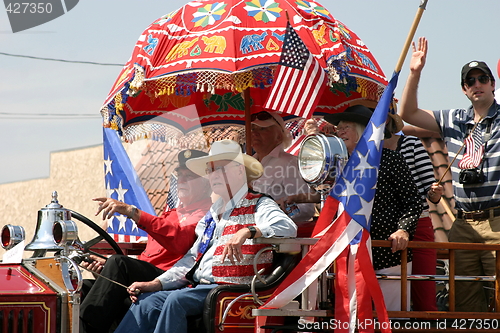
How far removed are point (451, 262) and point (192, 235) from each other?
1.79 m

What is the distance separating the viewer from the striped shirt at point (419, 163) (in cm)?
497

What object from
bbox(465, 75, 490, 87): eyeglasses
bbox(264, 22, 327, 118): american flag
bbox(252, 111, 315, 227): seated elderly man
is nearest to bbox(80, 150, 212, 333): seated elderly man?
bbox(252, 111, 315, 227): seated elderly man

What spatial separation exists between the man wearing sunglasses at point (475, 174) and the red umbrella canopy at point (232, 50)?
21.8 inches

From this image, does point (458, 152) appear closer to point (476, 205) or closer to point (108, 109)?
point (476, 205)

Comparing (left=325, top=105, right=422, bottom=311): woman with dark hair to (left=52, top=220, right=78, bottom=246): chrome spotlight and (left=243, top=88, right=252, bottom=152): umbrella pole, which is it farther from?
(left=52, top=220, right=78, bottom=246): chrome spotlight

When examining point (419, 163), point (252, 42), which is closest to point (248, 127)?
point (252, 42)

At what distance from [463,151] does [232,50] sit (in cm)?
179

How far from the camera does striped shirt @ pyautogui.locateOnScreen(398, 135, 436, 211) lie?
4.97m

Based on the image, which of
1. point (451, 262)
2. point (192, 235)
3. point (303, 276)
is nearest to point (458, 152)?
point (451, 262)

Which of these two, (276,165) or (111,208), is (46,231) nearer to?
(111,208)

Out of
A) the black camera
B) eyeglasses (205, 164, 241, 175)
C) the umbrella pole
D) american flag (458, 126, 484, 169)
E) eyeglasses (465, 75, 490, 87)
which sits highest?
eyeglasses (465, 75, 490, 87)

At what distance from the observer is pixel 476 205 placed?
460 cm

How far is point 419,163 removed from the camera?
501 cm

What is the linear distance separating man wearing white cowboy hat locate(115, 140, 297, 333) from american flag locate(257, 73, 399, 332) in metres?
0.26
